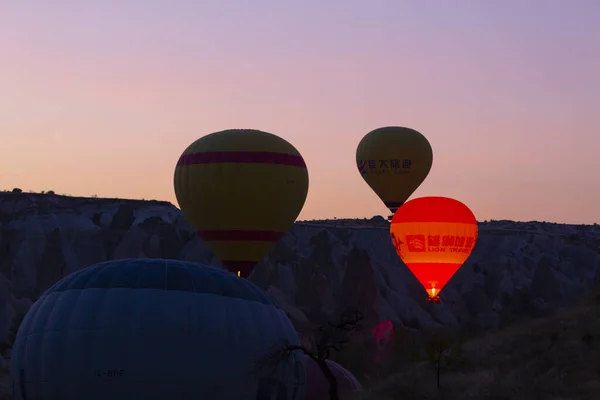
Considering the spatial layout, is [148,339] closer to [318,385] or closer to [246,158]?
[318,385]

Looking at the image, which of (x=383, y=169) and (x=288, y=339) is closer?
(x=288, y=339)

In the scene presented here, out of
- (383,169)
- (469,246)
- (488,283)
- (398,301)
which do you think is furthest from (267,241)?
(488,283)

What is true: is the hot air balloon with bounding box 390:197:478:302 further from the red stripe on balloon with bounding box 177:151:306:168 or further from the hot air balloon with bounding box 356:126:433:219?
the red stripe on balloon with bounding box 177:151:306:168

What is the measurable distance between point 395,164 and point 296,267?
110 feet

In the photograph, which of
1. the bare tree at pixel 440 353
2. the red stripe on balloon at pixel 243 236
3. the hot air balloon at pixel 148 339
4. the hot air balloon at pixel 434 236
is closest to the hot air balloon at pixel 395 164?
the hot air balloon at pixel 434 236

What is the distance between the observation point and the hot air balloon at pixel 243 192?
3669cm

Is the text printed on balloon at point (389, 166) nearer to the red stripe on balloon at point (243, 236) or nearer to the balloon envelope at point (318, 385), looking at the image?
the red stripe on balloon at point (243, 236)

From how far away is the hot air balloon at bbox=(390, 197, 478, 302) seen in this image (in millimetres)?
43062

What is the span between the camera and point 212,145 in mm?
37656

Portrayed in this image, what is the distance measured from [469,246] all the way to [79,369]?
81.7ft

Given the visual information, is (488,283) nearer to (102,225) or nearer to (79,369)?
(102,225)

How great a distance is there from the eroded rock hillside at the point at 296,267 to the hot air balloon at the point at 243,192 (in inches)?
1190

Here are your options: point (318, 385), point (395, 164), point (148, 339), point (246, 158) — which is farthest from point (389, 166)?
point (148, 339)

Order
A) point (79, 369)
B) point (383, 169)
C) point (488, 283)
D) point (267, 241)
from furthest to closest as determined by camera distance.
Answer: point (488, 283) < point (383, 169) < point (267, 241) < point (79, 369)
